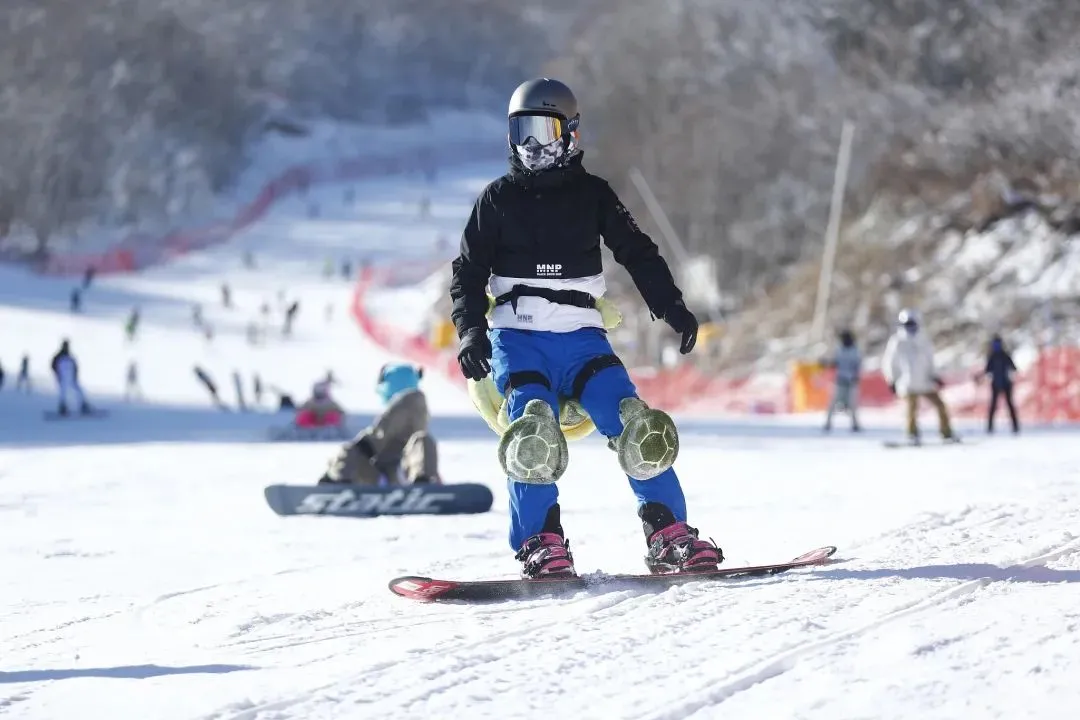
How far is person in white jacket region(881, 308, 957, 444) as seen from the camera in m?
15.9

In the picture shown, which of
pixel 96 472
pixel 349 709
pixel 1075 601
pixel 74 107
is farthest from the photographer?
pixel 74 107

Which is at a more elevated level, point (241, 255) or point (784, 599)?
point (241, 255)

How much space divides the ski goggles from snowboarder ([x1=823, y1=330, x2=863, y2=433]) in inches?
566

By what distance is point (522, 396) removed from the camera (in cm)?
543

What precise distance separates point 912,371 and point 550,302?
11.2m

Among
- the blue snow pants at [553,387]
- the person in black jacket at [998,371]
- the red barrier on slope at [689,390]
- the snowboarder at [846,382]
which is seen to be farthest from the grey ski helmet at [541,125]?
the red barrier on slope at [689,390]

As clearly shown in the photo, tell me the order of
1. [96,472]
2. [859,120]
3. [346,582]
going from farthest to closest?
[859,120], [96,472], [346,582]

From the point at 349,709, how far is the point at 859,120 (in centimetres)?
3510

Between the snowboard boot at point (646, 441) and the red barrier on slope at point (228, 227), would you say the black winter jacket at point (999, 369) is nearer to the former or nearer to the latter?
the snowboard boot at point (646, 441)

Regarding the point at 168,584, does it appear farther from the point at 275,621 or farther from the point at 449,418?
the point at 449,418

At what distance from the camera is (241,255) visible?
69.6m

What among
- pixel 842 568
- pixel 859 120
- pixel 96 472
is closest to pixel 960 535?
pixel 842 568

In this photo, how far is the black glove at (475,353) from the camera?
5.39 meters

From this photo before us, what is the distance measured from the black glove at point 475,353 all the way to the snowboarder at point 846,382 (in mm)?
14464
